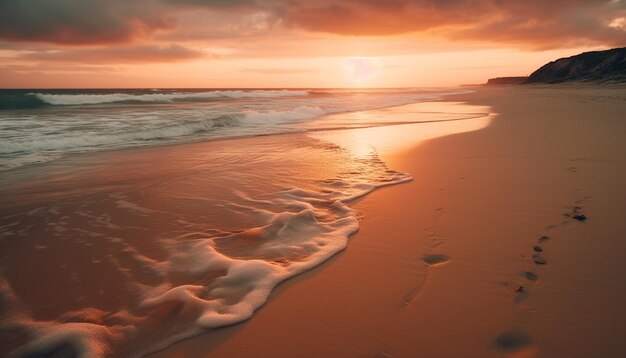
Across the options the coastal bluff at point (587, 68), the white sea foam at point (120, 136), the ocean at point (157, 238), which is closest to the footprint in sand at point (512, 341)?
the ocean at point (157, 238)

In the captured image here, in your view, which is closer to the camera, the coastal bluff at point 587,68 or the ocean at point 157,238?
the ocean at point 157,238

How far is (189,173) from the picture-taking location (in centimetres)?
659

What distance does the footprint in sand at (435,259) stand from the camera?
2.99 metres

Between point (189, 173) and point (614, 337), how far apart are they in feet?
20.2

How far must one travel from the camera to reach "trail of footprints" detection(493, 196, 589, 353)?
2.03 metres

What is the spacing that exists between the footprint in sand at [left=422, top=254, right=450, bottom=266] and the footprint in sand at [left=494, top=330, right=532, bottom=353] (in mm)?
901

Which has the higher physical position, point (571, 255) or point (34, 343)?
point (571, 255)

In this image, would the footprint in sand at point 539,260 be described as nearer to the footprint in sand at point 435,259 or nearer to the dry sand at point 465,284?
the dry sand at point 465,284

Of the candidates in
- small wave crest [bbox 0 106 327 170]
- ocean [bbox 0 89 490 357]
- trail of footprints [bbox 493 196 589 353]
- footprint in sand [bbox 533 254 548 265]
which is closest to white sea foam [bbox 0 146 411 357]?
ocean [bbox 0 89 490 357]

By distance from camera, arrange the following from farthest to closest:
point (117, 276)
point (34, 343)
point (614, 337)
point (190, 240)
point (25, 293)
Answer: point (190, 240)
point (117, 276)
point (25, 293)
point (34, 343)
point (614, 337)

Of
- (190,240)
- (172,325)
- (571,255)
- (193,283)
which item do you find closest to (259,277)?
(193,283)

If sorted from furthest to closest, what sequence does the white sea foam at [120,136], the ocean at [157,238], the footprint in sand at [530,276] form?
the white sea foam at [120,136] → the footprint in sand at [530,276] → the ocean at [157,238]

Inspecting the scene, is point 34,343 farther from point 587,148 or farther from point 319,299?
point 587,148

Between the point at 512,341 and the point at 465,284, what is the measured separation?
0.60 m
